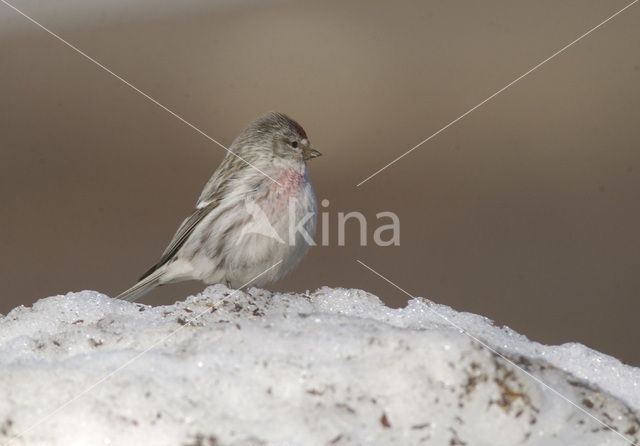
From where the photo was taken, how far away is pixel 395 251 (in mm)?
9281

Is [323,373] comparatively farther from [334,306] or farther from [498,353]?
[334,306]

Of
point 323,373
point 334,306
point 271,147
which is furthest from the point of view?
point 271,147

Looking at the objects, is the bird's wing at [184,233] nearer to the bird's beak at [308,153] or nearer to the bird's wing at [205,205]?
the bird's wing at [205,205]

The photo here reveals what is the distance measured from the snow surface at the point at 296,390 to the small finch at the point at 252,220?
1622mm

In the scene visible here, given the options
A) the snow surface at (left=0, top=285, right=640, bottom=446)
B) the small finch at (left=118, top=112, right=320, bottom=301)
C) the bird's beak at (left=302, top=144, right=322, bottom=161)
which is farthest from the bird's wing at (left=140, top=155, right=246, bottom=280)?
the snow surface at (left=0, top=285, right=640, bottom=446)

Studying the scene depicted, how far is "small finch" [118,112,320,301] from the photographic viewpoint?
3.89 metres

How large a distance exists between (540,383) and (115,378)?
1120 millimetres

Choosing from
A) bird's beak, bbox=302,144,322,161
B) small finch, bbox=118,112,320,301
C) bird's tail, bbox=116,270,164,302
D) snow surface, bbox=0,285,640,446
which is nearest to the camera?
snow surface, bbox=0,285,640,446

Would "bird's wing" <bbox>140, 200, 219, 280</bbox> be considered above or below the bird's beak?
below

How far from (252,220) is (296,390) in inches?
84.4

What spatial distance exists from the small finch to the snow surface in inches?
63.9

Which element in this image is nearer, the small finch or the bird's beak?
the small finch

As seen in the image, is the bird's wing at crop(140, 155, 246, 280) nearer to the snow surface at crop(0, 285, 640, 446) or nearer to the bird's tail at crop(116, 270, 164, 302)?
the bird's tail at crop(116, 270, 164, 302)

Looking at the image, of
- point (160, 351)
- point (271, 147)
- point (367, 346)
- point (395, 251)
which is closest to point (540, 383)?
point (367, 346)
